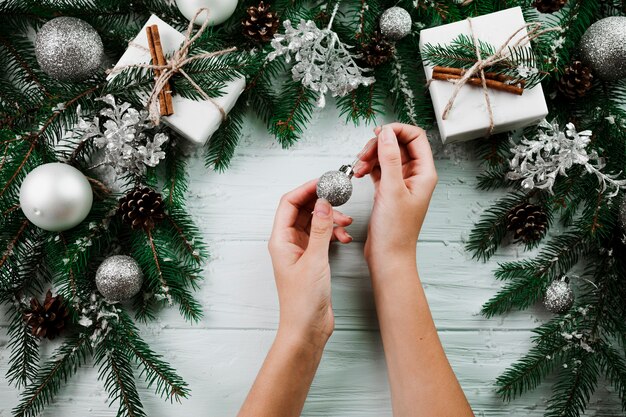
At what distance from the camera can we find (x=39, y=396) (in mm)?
1261

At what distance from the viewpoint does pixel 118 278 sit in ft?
4.09

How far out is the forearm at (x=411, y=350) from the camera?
1.16 meters

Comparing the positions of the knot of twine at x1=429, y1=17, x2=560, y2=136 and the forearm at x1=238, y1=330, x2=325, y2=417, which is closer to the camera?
the forearm at x1=238, y1=330, x2=325, y2=417

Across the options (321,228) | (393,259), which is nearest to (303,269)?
(321,228)

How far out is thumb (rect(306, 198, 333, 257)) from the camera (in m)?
1.14

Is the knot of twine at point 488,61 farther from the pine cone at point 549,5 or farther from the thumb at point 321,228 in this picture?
the thumb at point 321,228

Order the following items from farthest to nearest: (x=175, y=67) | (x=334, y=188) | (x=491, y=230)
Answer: (x=491, y=230), (x=175, y=67), (x=334, y=188)

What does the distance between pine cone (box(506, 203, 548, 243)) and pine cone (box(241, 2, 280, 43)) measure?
698 mm

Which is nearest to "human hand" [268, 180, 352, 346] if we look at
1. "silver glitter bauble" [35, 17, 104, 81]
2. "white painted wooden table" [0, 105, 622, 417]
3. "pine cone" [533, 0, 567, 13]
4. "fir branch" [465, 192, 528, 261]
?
"white painted wooden table" [0, 105, 622, 417]

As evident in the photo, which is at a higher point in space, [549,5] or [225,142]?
[549,5]

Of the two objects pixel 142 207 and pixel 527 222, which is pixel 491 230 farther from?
pixel 142 207

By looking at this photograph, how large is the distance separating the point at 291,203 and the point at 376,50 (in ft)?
1.35

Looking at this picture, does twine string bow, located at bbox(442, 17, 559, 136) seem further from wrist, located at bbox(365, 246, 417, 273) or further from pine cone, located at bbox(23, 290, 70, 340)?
pine cone, located at bbox(23, 290, 70, 340)

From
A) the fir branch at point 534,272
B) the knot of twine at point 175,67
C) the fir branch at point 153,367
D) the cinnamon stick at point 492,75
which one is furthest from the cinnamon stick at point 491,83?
the fir branch at point 153,367
